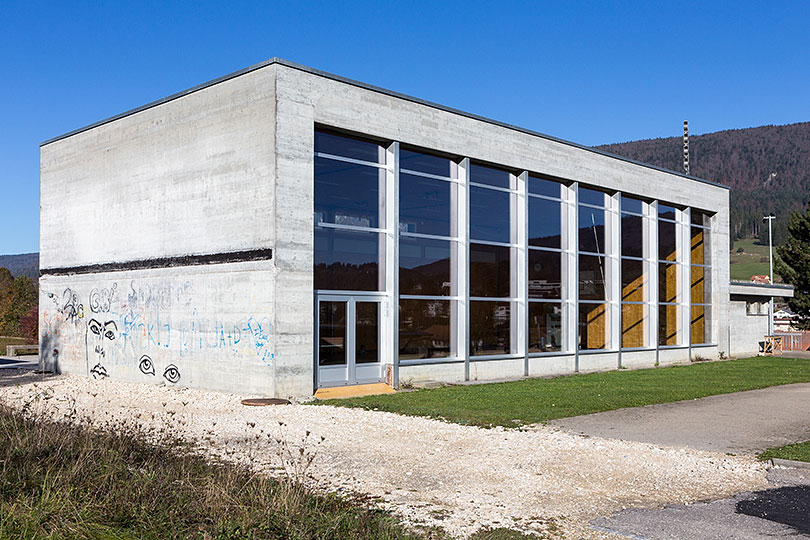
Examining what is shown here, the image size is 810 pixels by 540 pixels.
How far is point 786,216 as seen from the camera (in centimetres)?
16475

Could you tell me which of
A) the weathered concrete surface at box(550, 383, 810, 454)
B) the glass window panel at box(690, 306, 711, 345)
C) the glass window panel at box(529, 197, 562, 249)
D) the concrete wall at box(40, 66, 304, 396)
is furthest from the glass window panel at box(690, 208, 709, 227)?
the concrete wall at box(40, 66, 304, 396)

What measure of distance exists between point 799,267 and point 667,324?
29456 mm

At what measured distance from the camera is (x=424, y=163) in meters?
21.1

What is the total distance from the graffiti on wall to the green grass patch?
8.52 metres

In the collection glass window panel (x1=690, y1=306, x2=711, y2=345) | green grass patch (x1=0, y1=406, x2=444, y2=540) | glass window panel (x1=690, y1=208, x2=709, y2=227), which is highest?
glass window panel (x1=690, y1=208, x2=709, y2=227)

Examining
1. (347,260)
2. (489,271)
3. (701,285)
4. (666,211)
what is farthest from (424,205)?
(701,285)

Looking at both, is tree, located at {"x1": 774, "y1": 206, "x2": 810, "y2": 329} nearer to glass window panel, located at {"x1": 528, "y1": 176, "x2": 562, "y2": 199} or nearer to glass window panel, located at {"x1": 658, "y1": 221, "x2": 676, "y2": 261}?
glass window panel, located at {"x1": 658, "y1": 221, "x2": 676, "y2": 261}

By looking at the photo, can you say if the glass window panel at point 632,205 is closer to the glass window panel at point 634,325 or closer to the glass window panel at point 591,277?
the glass window panel at point 591,277

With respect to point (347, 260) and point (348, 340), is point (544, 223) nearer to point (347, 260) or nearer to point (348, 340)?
point (347, 260)

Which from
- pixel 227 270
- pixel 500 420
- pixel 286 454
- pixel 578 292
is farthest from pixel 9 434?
pixel 578 292

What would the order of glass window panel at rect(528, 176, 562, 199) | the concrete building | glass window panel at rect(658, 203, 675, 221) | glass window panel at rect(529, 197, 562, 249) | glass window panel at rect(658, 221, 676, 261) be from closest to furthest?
1. the concrete building
2. glass window panel at rect(529, 197, 562, 249)
3. glass window panel at rect(528, 176, 562, 199)
4. glass window panel at rect(658, 221, 676, 261)
5. glass window panel at rect(658, 203, 675, 221)

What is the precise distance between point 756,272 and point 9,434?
144142mm

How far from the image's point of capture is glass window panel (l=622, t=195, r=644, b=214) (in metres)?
28.9

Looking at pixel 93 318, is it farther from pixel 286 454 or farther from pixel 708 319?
pixel 708 319
